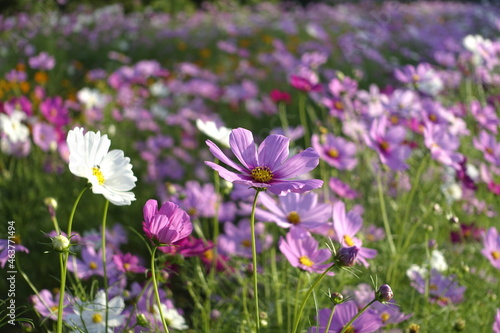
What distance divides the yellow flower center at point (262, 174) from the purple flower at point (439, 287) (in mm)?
585

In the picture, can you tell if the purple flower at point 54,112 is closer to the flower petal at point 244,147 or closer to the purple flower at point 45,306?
the purple flower at point 45,306

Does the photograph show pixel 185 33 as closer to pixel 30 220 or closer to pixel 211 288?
pixel 30 220

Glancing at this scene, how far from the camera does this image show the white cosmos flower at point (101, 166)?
71 cm

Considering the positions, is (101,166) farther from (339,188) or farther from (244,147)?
(339,188)

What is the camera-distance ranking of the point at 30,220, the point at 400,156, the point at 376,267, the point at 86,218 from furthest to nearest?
1. the point at 86,218
2. the point at 30,220
3. the point at 376,267
4. the point at 400,156

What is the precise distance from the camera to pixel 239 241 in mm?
1516

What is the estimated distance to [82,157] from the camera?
74 cm

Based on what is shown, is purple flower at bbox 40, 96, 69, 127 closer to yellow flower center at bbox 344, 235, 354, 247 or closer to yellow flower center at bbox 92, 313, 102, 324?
yellow flower center at bbox 92, 313, 102, 324

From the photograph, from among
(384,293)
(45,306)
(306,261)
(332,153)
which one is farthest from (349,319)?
(332,153)

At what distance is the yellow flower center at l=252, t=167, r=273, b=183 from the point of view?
32.2 inches

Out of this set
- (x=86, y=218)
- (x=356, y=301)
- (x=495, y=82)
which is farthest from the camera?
(x=495, y=82)

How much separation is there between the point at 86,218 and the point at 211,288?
2.77ft

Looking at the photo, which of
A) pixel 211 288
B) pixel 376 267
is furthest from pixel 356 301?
pixel 211 288

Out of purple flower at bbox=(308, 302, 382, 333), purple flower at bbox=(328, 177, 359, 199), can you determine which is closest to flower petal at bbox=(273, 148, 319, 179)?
purple flower at bbox=(308, 302, 382, 333)
